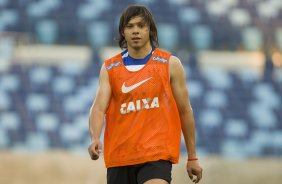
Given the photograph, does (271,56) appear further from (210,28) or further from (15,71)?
(15,71)

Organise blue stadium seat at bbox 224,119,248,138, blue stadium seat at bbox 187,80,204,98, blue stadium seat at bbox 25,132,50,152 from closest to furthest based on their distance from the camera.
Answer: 1. blue stadium seat at bbox 25,132,50,152
2. blue stadium seat at bbox 224,119,248,138
3. blue stadium seat at bbox 187,80,204,98

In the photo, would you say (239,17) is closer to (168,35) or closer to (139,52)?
(168,35)

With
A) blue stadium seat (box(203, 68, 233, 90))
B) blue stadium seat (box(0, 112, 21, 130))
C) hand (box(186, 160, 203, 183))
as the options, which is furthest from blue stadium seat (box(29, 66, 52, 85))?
hand (box(186, 160, 203, 183))

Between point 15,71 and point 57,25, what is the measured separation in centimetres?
114

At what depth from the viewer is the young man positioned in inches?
168

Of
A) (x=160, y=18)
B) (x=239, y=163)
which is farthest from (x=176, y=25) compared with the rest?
(x=239, y=163)

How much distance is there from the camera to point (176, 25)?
13.6m

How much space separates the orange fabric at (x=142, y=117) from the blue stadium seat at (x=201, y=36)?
9.31 m

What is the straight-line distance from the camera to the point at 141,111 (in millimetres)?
4262

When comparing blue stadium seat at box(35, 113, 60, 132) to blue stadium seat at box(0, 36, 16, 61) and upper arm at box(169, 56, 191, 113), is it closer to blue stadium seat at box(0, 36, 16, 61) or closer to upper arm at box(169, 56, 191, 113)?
blue stadium seat at box(0, 36, 16, 61)

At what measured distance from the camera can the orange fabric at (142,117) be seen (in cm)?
426

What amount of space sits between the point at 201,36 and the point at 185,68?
0.77 metres

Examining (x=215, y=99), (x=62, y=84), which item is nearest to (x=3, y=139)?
(x=62, y=84)

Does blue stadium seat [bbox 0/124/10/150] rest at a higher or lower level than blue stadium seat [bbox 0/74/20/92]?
lower
